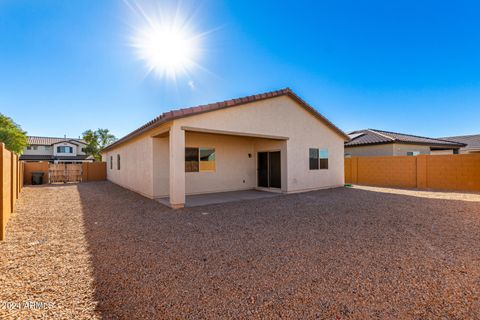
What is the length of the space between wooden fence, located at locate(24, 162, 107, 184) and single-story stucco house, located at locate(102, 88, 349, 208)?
8491mm

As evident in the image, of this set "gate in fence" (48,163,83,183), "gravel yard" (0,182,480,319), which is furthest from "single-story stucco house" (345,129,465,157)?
"gate in fence" (48,163,83,183)

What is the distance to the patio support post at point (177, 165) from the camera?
25.1 ft

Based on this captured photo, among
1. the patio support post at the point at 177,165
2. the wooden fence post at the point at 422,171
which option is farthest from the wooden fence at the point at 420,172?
the patio support post at the point at 177,165

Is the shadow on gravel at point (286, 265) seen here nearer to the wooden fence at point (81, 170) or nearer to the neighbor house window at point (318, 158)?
the neighbor house window at point (318, 158)

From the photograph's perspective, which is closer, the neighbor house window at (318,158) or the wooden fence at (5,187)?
the wooden fence at (5,187)

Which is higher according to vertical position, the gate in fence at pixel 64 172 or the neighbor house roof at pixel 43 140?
the neighbor house roof at pixel 43 140

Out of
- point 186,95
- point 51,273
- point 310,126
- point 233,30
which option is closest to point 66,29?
point 186,95

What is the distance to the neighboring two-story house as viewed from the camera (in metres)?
37.0

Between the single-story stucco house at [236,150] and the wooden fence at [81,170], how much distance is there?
27.9 ft

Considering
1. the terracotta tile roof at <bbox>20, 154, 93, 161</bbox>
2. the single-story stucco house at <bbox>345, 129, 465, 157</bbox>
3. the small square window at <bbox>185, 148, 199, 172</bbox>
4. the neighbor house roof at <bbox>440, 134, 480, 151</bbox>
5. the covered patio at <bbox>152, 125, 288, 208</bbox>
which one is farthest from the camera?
the terracotta tile roof at <bbox>20, 154, 93, 161</bbox>

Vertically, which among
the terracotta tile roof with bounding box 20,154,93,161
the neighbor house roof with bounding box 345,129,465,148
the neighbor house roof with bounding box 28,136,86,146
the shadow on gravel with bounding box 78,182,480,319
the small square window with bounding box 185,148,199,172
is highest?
the neighbor house roof with bounding box 28,136,86,146

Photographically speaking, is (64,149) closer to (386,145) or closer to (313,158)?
(313,158)

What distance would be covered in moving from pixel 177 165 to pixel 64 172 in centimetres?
1764

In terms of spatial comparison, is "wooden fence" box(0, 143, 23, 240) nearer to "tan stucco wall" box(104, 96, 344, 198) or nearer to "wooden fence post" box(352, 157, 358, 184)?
"tan stucco wall" box(104, 96, 344, 198)
